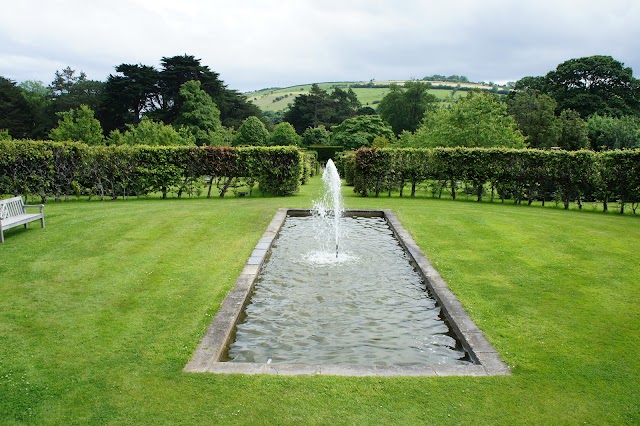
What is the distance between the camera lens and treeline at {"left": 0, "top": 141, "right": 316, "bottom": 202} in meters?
17.8

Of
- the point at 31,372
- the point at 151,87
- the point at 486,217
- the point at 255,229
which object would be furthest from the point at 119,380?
the point at 151,87

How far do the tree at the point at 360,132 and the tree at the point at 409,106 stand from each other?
18.6 m

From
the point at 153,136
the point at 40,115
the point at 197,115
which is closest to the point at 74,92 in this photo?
the point at 40,115

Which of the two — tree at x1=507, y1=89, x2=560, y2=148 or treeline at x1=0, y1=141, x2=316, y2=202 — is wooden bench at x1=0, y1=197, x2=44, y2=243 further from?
tree at x1=507, y1=89, x2=560, y2=148

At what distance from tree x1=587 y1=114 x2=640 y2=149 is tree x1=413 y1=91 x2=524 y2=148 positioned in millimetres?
28467

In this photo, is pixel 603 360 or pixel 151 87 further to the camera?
pixel 151 87

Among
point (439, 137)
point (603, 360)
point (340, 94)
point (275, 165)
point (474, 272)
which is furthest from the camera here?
point (340, 94)

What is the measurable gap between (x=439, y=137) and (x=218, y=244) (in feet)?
68.8

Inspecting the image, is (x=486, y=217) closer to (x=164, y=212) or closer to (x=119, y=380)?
(x=164, y=212)

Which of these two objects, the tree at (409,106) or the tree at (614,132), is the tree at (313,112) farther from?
the tree at (614,132)

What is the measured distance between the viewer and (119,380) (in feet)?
15.8

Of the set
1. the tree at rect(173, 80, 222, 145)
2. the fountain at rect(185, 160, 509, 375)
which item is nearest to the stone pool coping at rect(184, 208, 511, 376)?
the fountain at rect(185, 160, 509, 375)

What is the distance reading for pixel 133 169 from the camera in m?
18.8

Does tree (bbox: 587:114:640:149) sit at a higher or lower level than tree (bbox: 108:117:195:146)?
higher
